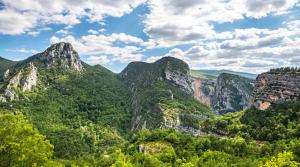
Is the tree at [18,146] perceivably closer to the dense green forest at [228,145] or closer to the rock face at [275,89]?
the dense green forest at [228,145]

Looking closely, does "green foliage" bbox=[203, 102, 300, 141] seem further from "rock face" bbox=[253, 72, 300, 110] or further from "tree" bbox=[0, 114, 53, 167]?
"tree" bbox=[0, 114, 53, 167]

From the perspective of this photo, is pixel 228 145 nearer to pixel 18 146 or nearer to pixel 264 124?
pixel 264 124

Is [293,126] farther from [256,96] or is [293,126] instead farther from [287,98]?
[256,96]

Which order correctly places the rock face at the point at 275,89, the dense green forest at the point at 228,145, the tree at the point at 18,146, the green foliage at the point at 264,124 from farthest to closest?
1. the rock face at the point at 275,89
2. the green foliage at the point at 264,124
3. the dense green forest at the point at 228,145
4. the tree at the point at 18,146

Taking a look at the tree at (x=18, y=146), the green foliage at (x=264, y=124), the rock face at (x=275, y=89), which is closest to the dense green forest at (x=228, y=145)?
the green foliage at (x=264, y=124)

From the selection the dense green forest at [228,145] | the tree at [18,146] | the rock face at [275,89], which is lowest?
the dense green forest at [228,145]

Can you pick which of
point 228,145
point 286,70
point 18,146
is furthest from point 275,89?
point 18,146
